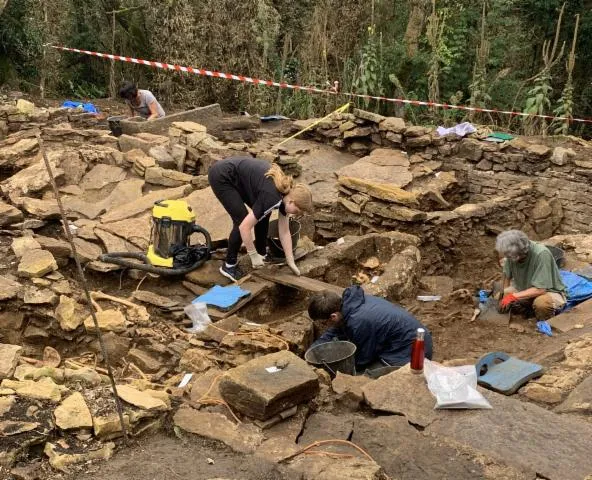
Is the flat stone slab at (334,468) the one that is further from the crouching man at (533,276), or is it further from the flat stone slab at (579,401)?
the crouching man at (533,276)

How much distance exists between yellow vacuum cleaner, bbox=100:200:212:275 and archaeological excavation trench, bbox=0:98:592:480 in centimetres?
15

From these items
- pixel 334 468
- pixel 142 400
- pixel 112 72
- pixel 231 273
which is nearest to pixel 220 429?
pixel 142 400

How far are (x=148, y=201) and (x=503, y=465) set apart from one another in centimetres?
554

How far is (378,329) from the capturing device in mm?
4805

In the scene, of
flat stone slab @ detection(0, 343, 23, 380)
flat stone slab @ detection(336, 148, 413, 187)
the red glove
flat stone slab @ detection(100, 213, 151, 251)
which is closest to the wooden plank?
flat stone slab @ detection(100, 213, 151, 251)

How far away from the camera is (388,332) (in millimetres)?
4812

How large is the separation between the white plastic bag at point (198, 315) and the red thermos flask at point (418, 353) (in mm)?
2285

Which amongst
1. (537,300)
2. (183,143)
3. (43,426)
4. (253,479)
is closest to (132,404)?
(43,426)

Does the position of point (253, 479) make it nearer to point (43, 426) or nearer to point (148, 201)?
point (43, 426)

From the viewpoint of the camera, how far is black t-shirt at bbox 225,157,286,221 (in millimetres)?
5582

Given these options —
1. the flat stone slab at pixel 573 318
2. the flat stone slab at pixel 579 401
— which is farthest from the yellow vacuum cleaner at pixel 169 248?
the flat stone slab at pixel 579 401

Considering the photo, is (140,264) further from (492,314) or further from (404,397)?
(492,314)

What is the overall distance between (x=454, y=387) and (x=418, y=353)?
307 millimetres

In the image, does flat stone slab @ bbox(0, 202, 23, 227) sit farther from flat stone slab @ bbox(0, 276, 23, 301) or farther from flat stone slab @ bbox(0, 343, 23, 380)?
flat stone slab @ bbox(0, 343, 23, 380)
